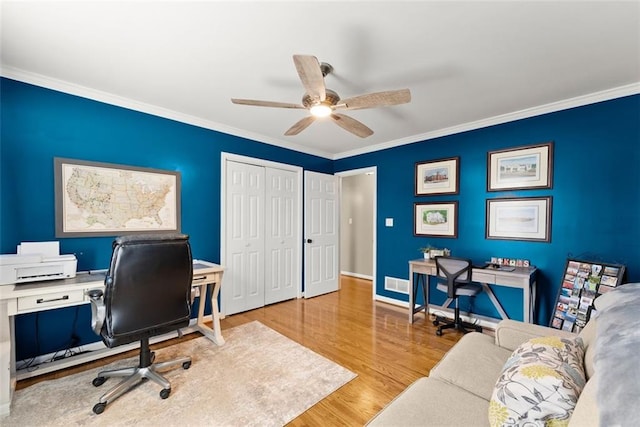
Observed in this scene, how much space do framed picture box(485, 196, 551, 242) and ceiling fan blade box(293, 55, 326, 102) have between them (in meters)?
2.56

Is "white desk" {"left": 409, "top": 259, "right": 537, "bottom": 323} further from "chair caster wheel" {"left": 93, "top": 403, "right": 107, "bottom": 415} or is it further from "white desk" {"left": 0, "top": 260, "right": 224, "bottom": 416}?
"white desk" {"left": 0, "top": 260, "right": 224, "bottom": 416}

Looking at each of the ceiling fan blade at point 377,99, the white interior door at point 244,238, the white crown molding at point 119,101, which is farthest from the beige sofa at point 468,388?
the white crown molding at point 119,101

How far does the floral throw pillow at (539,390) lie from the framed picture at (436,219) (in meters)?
2.53

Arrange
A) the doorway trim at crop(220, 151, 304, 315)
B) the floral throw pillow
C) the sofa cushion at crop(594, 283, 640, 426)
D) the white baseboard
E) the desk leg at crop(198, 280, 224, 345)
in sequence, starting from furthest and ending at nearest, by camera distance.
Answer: the white baseboard, the doorway trim at crop(220, 151, 304, 315), the desk leg at crop(198, 280, 224, 345), the floral throw pillow, the sofa cushion at crop(594, 283, 640, 426)

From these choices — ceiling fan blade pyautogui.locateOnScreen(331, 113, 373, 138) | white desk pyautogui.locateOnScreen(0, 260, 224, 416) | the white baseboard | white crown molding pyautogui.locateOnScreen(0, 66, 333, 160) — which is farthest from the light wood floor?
white crown molding pyautogui.locateOnScreen(0, 66, 333, 160)

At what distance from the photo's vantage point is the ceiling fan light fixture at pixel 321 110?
200 centimetres

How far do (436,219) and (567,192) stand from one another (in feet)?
4.45

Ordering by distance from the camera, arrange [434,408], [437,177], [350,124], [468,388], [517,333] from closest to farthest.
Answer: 1. [434,408]
2. [468,388]
3. [517,333]
4. [350,124]
5. [437,177]

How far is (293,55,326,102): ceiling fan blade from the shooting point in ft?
4.85

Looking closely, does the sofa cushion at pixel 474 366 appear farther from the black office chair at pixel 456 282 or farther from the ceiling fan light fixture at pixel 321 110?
the ceiling fan light fixture at pixel 321 110

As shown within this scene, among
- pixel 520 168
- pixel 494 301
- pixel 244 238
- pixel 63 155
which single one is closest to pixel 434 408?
pixel 494 301

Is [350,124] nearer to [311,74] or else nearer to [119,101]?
[311,74]

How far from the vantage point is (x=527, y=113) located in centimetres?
295

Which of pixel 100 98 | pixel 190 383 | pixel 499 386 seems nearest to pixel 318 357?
pixel 190 383
